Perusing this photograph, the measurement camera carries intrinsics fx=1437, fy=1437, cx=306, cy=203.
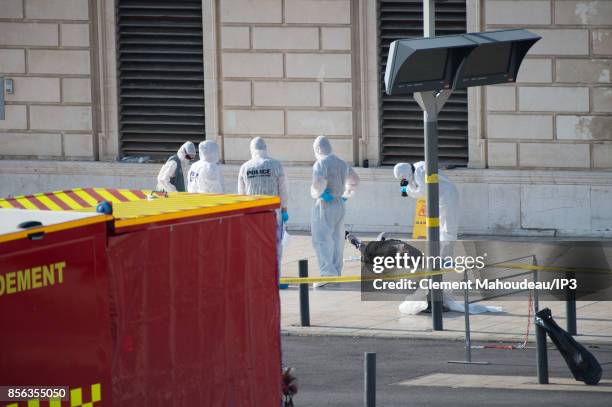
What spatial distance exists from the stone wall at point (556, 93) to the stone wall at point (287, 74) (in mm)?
2323

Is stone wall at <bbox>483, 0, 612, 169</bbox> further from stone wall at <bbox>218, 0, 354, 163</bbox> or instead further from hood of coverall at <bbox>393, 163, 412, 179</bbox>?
hood of coverall at <bbox>393, 163, 412, 179</bbox>

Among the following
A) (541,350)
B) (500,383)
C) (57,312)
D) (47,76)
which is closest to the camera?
(57,312)

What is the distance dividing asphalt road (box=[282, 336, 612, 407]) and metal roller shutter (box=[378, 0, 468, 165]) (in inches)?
318

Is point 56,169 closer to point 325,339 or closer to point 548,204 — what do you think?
point 548,204

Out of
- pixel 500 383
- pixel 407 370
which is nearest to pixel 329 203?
pixel 407 370

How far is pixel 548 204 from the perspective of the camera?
21.0 meters

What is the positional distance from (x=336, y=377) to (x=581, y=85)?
383 inches

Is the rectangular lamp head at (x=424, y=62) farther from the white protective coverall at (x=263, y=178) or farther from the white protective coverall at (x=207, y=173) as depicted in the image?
the white protective coverall at (x=207, y=173)

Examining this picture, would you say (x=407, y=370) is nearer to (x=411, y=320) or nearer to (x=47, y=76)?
(x=411, y=320)

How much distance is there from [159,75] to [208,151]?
502cm

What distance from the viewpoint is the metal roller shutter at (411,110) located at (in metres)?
21.8

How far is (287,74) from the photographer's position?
22.2 metres

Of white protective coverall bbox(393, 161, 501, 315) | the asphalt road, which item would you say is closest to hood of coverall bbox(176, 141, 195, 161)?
white protective coverall bbox(393, 161, 501, 315)

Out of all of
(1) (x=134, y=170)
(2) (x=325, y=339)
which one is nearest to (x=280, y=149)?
(1) (x=134, y=170)
